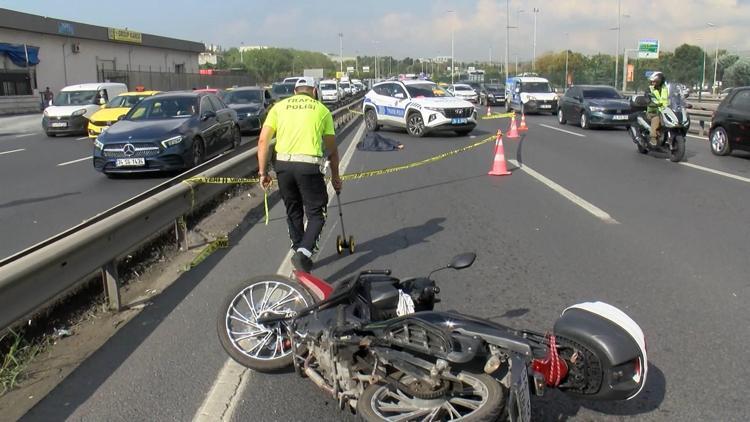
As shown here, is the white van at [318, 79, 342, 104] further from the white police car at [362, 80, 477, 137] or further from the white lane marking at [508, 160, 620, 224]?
the white lane marking at [508, 160, 620, 224]

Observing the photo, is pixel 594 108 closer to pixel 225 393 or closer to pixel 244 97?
pixel 244 97

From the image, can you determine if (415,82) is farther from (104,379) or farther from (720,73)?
(720,73)

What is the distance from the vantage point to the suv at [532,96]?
33.1 meters

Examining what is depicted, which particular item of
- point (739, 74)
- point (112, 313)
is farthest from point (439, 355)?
point (739, 74)

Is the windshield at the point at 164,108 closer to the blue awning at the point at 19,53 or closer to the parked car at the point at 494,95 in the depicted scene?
the parked car at the point at 494,95

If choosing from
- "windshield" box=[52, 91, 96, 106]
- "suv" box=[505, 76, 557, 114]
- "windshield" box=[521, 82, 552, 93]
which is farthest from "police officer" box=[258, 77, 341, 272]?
"windshield" box=[521, 82, 552, 93]

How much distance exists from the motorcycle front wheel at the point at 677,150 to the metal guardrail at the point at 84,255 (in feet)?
35.1

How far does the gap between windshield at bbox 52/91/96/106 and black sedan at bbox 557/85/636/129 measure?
18408mm

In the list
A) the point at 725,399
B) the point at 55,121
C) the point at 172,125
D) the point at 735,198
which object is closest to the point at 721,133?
the point at 735,198

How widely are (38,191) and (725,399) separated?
37.5 feet

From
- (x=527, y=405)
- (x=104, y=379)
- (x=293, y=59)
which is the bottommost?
(x=104, y=379)

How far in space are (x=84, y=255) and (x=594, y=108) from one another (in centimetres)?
2132

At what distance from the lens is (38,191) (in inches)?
463

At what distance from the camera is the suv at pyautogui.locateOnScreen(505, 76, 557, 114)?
33125 mm
